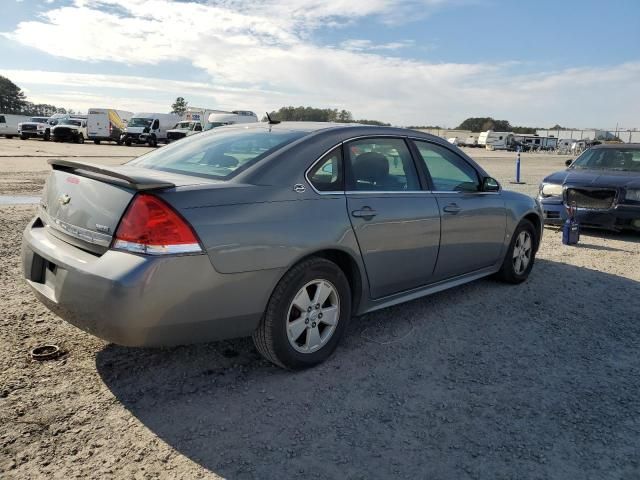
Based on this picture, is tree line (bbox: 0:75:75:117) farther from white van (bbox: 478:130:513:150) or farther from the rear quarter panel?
the rear quarter panel

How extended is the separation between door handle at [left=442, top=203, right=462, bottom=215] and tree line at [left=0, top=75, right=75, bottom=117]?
111249mm

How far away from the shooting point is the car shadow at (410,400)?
8.46 ft

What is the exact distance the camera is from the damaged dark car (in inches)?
314

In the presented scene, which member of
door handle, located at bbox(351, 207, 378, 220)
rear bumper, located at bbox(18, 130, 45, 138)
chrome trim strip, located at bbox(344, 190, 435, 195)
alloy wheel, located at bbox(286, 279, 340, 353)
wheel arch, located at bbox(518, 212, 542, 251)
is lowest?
alloy wheel, located at bbox(286, 279, 340, 353)

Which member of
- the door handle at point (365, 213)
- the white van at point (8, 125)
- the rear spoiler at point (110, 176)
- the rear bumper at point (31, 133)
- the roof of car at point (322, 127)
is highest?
the white van at point (8, 125)

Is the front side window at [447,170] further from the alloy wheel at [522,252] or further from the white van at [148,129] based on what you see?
the white van at [148,129]

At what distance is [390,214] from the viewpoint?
3.82m

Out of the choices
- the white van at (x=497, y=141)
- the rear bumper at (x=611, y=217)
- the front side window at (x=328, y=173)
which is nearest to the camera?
the front side window at (x=328, y=173)

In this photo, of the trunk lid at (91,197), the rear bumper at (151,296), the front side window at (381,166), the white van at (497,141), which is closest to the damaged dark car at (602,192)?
the front side window at (381,166)

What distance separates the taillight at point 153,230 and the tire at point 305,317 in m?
0.66

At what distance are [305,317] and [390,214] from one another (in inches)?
39.8

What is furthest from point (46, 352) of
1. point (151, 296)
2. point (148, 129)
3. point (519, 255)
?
point (148, 129)

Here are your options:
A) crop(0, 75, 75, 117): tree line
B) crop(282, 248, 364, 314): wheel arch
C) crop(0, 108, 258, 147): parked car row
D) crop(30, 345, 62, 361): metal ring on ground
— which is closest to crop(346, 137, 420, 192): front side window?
crop(282, 248, 364, 314): wheel arch

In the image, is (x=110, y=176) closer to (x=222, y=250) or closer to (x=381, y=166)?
(x=222, y=250)
